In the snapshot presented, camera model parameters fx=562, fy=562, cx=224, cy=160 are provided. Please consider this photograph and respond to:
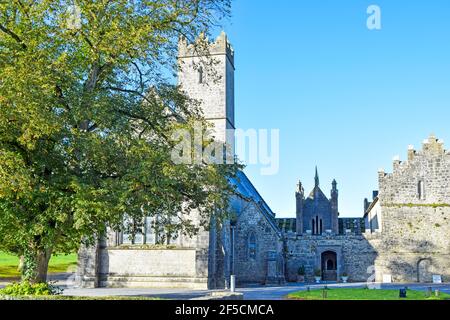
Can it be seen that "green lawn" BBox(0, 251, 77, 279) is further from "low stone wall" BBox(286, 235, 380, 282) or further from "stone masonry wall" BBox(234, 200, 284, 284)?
"low stone wall" BBox(286, 235, 380, 282)

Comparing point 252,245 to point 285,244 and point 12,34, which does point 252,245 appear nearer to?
point 285,244

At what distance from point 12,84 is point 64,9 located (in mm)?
4159

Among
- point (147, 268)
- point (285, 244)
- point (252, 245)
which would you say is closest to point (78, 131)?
point (147, 268)

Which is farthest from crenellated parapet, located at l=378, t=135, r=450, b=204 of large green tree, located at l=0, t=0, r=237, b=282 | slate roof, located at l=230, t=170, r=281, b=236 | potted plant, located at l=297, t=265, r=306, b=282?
large green tree, located at l=0, t=0, r=237, b=282

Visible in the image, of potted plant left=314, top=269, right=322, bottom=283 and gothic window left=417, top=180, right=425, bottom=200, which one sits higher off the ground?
gothic window left=417, top=180, right=425, bottom=200

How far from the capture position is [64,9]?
19.1 metres

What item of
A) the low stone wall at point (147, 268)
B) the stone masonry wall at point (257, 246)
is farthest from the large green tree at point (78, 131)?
the stone masonry wall at point (257, 246)

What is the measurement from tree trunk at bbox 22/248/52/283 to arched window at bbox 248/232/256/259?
78.6 ft

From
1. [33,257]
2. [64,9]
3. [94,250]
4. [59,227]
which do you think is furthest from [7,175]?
[94,250]

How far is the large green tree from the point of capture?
53.9 ft

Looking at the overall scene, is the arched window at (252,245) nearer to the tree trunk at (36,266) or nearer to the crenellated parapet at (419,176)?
the crenellated parapet at (419,176)

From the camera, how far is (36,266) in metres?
19.2

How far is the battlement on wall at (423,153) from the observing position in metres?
46.8
